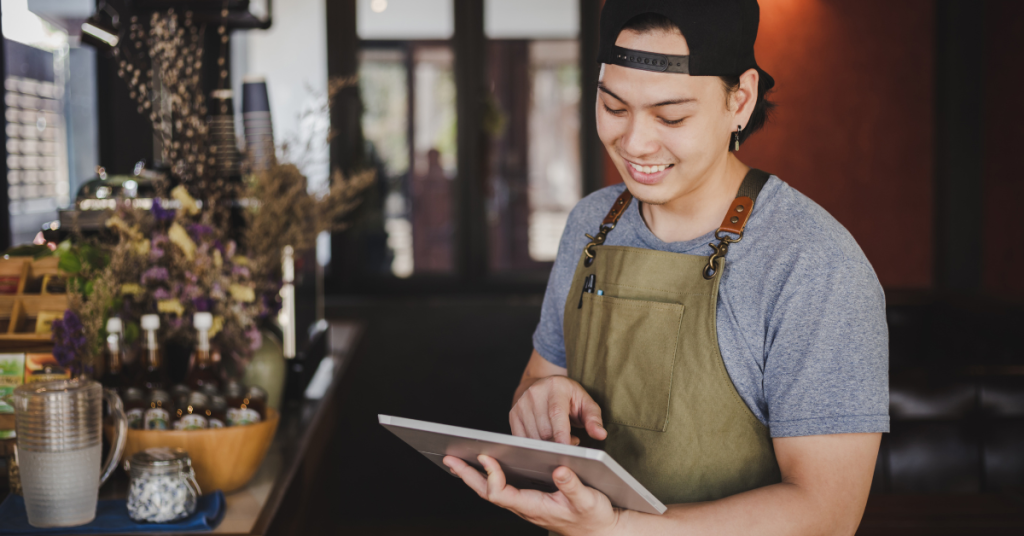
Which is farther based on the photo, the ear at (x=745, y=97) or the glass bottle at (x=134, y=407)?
the glass bottle at (x=134, y=407)

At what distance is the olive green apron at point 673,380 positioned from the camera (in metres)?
1.10

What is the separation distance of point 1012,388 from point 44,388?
2023 millimetres

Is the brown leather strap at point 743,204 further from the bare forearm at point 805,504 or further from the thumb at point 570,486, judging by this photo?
the thumb at point 570,486

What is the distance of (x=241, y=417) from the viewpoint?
1473 millimetres

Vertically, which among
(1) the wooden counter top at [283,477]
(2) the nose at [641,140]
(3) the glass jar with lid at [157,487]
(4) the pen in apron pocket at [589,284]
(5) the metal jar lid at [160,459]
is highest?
(2) the nose at [641,140]

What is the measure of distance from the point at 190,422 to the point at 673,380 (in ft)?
2.70

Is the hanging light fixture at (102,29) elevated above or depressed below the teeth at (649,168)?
above

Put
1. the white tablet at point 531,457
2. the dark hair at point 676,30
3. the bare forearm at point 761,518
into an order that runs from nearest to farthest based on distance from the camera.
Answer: the white tablet at point 531,457, the bare forearm at point 761,518, the dark hair at point 676,30

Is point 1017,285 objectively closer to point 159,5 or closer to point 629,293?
point 629,293

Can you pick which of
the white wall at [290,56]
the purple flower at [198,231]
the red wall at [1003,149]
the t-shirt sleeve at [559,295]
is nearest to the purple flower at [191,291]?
the purple flower at [198,231]

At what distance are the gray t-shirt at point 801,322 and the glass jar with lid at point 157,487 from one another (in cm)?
84

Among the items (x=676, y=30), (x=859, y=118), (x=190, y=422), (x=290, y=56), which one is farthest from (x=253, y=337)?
(x=290, y=56)

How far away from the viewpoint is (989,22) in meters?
3.53

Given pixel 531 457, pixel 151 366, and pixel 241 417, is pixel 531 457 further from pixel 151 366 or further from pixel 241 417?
pixel 151 366
